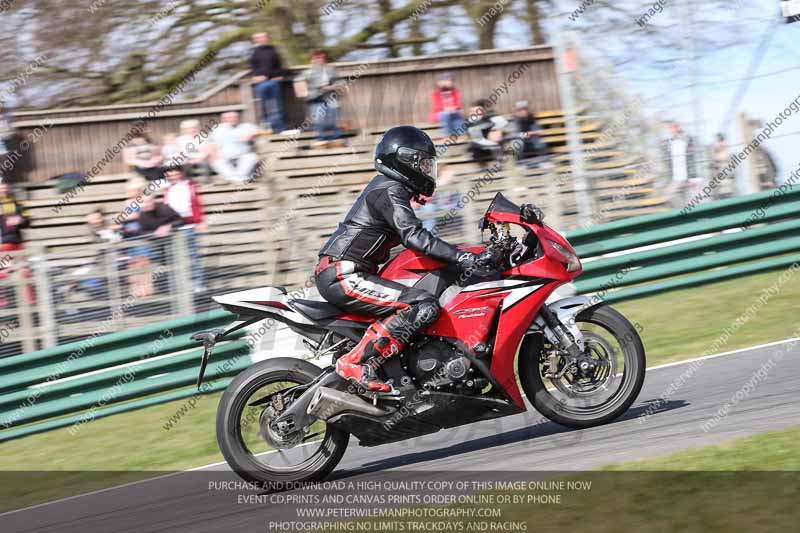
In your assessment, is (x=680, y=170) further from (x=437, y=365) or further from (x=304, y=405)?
(x=304, y=405)

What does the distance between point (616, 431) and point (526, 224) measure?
1.34 m

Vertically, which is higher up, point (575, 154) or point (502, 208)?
point (575, 154)

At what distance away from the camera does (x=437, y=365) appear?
5852 millimetres

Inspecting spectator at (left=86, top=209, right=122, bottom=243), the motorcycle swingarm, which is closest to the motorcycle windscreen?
the motorcycle swingarm

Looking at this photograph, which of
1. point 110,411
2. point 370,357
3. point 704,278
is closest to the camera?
point 370,357

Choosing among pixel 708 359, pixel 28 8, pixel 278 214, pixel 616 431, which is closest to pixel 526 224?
pixel 616 431

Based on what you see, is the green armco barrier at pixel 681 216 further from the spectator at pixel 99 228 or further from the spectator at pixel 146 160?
the spectator at pixel 99 228

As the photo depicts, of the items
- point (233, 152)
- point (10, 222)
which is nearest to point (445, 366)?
point (233, 152)

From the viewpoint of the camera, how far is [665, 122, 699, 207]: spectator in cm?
1119

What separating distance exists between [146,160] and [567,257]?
7.89 m

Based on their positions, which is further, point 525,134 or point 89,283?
point 525,134

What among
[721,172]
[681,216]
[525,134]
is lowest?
[681,216]

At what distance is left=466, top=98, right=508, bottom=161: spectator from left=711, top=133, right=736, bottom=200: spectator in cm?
291

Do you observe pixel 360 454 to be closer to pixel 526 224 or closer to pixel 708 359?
pixel 526 224
